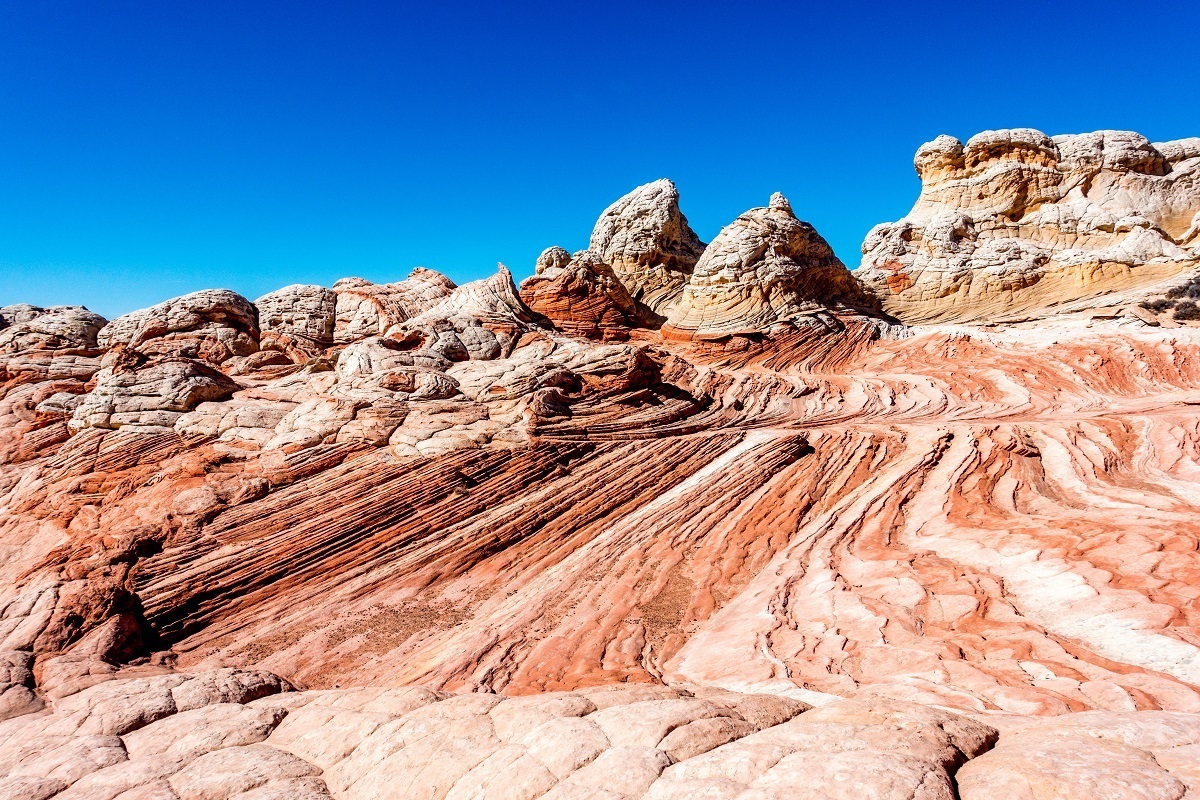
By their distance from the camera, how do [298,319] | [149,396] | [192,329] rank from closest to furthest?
[149,396] → [192,329] → [298,319]

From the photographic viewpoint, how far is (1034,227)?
35625 millimetres

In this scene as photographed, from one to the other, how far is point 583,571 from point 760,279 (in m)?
21.3

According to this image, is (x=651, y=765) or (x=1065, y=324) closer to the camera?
(x=651, y=765)

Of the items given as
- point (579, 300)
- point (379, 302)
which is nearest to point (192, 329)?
point (379, 302)

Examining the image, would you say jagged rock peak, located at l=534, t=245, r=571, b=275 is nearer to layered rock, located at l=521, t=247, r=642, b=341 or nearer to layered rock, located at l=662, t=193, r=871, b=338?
layered rock, located at l=521, t=247, r=642, b=341

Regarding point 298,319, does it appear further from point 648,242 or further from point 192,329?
point 648,242

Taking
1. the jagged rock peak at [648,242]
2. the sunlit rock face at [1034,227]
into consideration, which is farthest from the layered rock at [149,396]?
the sunlit rock face at [1034,227]

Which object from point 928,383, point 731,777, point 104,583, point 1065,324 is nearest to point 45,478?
point 104,583

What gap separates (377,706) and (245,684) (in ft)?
8.00

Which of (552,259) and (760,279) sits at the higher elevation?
(552,259)

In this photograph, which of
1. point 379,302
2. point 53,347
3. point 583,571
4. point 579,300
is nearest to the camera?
point 583,571

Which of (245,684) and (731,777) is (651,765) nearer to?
(731,777)

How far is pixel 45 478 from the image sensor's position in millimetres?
13227

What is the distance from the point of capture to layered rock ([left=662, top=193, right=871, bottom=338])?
2808 cm
